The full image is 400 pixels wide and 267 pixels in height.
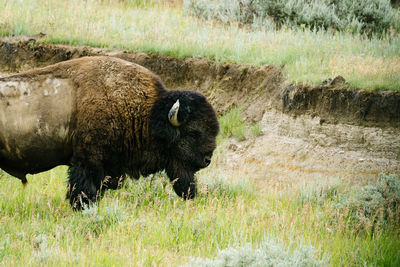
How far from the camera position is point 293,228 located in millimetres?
5105

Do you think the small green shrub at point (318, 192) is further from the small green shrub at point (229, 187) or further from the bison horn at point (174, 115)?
the bison horn at point (174, 115)

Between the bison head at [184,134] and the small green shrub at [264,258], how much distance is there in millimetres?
1986

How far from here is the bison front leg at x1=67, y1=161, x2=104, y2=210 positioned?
5859 millimetres

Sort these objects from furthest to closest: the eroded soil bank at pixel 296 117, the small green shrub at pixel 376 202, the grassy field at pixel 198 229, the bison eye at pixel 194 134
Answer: the eroded soil bank at pixel 296 117
the bison eye at pixel 194 134
the small green shrub at pixel 376 202
the grassy field at pixel 198 229

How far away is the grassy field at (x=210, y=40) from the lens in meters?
9.06

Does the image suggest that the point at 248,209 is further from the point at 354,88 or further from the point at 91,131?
the point at 354,88

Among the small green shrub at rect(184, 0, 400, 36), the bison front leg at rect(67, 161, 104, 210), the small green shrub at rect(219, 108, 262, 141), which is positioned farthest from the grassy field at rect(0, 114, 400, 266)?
the small green shrub at rect(184, 0, 400, 36)

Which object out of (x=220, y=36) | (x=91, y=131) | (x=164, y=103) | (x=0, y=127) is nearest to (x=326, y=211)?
(x=164, y=103)

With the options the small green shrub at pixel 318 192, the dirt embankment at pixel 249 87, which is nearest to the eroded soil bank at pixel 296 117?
the dirt embankment at pixel 249 87

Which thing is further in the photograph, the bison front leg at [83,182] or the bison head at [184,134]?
the bison head at [184,134]

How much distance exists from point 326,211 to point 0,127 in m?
3.89

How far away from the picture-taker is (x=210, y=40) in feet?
36.1

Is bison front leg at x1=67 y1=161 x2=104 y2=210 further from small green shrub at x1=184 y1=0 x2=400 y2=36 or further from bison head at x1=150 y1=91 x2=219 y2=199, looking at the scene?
small green shrub at x1=184 y1=0 x2=400 y2=36

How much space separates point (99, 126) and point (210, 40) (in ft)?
18.6
